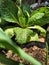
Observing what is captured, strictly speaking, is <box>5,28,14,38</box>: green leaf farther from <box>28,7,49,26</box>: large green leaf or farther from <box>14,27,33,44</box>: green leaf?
<box>28,7,49,26</box>: large green leaf

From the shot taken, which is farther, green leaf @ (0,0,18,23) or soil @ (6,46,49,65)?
green leaf @ (0,0,18,23)

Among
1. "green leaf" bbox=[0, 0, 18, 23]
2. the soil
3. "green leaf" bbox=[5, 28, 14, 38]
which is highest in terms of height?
"green leaf" bbox=[0, 0, 18, 23]

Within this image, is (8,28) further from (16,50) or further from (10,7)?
(16,50)

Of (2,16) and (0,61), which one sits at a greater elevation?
(0,61)

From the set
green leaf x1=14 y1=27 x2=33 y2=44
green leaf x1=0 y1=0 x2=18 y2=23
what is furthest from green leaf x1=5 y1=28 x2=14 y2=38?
green leaf x1=0 y1=0 x2=18 y2=23

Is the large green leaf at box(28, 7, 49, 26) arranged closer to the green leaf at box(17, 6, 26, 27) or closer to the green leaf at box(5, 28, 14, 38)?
the green leaf at box(17, 6, 26, 27)

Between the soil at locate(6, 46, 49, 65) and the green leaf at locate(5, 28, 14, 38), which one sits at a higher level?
the green leaf at locate(5, 28, 14, 38)

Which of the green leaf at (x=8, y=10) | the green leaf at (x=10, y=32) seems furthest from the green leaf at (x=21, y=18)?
the green leaf at (x=10, y=32)

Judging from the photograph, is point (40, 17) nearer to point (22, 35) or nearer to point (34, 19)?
point (34, 19)

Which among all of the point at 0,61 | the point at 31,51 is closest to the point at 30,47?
the point at 31,51
